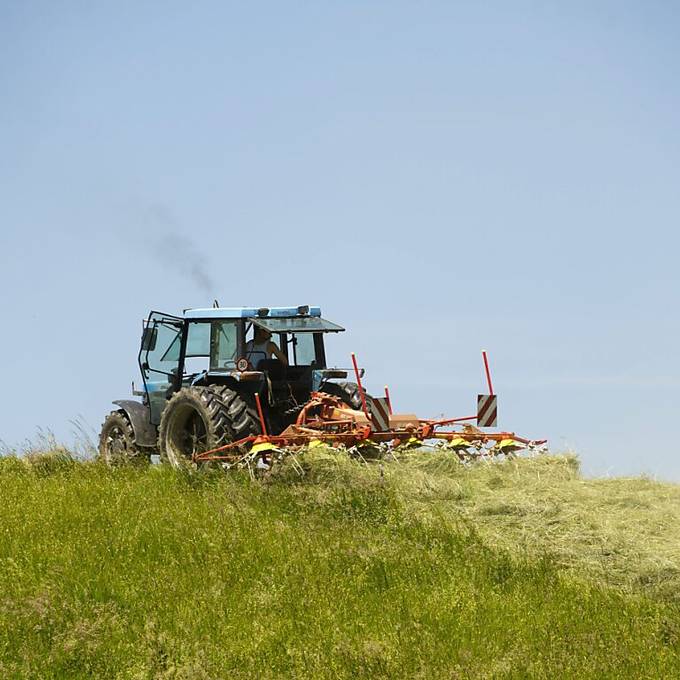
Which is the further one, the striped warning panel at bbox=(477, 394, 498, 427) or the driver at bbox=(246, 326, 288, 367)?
the driver at bbox=(246, 326, 288, 367)

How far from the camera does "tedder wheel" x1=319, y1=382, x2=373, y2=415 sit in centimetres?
1491

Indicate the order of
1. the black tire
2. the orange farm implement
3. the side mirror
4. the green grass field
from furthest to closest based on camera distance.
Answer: the black tire
the side mirror
the orange farm implement
the green grass field

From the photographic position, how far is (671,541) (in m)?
10.7

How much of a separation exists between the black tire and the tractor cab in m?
1.09

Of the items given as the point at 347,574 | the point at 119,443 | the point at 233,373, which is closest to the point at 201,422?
the point at 233,373

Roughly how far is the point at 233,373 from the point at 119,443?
12.3 ft

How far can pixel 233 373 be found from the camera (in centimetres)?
1405

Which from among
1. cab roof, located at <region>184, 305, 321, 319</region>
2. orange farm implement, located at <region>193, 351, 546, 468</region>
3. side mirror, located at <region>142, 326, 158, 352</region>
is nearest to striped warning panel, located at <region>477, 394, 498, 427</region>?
orange farm implement, located at <region>193, 351, 546, 468</region>

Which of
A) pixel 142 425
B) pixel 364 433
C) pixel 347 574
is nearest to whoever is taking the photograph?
pixel 347 574

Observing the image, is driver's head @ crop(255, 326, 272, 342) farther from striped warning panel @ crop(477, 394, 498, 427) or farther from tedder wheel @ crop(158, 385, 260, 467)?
striped warning panel @ crop(477, 394, 498, 427)

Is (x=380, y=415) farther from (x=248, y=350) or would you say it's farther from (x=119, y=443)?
(x=119, y=443)

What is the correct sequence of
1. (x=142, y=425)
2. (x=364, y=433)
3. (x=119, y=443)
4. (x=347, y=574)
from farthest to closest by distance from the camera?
(x=119, y=443), (x=142, y=425), (x=364, y=433), (x=347, y=574)

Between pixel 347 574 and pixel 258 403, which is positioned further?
pixel 258 403

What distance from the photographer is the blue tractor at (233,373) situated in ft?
45.2
